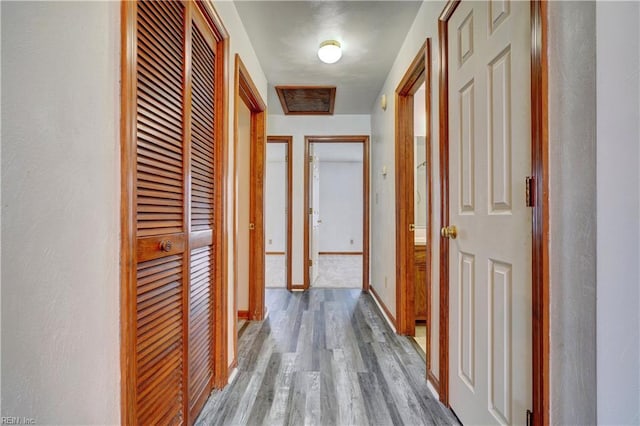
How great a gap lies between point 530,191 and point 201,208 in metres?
1.35

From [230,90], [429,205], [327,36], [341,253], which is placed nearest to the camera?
[429,205]

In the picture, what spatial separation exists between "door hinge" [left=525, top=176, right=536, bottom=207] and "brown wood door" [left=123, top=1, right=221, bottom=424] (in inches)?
46.0

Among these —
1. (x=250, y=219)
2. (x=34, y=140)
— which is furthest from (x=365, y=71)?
(x=34, y=140)

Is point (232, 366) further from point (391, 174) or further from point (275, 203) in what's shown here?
point (275, 203)

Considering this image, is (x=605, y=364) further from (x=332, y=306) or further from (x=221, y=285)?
(x=332, y=306)

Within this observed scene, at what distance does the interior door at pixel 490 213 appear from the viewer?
1030mm

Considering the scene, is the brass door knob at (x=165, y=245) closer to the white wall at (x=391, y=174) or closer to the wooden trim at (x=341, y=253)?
the white wall at (x=391, y=174)

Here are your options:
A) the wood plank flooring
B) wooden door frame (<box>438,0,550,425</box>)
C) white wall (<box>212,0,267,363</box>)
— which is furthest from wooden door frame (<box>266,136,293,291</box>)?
wooden door frame (<box>438,0,550,425</box>)

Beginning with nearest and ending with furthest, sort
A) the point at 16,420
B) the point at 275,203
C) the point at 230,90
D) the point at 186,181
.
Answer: the point at 16,420
the point at 186,181
the point at 230,90
the point at 275,203

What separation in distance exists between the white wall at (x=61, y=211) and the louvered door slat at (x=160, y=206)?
12 centimetres

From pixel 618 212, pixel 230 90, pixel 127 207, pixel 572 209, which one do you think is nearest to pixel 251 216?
pixel 230 90

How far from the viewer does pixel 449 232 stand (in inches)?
60.1

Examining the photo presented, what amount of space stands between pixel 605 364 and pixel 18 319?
1.29 metres

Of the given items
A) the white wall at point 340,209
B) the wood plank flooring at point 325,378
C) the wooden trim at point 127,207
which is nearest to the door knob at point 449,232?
the wood plank flooring at point 325,378
